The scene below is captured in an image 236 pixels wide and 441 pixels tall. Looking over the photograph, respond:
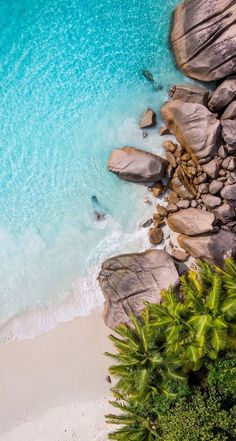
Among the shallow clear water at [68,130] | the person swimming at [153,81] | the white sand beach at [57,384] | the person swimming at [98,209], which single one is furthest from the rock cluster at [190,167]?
the white sand beach at [57,384]

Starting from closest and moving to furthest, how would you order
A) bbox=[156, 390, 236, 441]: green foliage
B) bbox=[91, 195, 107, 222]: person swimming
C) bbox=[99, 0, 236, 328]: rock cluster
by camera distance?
bbox=[156, 390, 236, 441]: green foliage, bbox=[99, 0, 236, 328]: rock cluster, bbox=[91, 195, 107, 222]: person swimming

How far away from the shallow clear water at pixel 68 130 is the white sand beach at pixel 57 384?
1186mm

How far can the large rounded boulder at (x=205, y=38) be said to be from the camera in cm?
1333

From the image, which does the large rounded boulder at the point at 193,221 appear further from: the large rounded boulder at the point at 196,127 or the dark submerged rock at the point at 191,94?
the dark submerged rock at the point at 191,94

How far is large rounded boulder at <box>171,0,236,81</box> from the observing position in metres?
13.3

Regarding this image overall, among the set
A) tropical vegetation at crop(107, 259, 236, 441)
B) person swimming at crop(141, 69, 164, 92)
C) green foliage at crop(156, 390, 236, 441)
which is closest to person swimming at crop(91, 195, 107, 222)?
tropical vegetation at crop(107, 259, 236, 441)

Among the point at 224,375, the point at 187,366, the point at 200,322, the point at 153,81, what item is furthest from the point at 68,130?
the point at 224,375

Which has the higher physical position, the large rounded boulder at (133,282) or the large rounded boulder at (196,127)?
the large rounded boulder at (196,127)

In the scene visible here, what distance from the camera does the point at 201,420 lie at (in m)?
11.0

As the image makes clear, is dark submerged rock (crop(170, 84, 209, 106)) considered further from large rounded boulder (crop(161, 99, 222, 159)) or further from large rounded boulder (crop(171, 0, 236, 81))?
large rounded boulder (crop(171, 0, 236, 81))

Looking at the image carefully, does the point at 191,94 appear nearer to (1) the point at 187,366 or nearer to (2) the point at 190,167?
(2) the point at 190,167

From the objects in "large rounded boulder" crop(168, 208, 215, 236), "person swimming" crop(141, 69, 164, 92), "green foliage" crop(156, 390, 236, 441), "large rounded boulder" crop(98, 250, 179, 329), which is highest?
"person swimming" crop(141, 69, 164, 92)

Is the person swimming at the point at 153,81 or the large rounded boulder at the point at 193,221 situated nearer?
the large rounded boulder at the point at 193,221

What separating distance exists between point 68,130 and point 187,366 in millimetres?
9231
